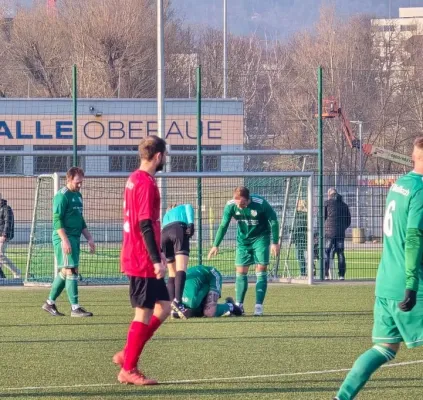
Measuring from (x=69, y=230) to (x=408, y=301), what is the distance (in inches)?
297

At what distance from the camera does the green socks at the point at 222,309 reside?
14125 millimetres

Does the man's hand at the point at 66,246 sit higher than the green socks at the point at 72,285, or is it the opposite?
the man's hand at the point at 66,246

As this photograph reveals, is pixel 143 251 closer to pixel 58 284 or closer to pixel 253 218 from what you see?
pixel 253 218

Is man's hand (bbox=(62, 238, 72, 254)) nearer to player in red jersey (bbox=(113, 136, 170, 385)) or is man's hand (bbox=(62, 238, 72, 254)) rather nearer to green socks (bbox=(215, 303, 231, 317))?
green socks (bbox=(215, 303, 231, 317))

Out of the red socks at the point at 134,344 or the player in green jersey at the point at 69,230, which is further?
the player in green jersey at the point at 69,230

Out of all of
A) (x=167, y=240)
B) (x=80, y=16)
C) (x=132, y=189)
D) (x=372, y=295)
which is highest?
(x=80, y=16)

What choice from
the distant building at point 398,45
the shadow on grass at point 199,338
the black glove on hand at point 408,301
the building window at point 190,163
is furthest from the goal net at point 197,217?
the distant building at point 398,45

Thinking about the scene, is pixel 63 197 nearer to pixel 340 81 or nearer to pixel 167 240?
pixel 167 240

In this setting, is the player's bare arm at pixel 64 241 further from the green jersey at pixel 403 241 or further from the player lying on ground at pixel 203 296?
the green jersey at pixel 403 241

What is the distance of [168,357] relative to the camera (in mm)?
10398

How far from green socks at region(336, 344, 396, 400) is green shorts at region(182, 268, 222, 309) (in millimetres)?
6795

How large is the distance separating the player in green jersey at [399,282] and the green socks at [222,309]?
22.4 ft

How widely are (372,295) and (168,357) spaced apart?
25.8 feet

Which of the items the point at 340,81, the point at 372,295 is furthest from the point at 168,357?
the point at 340,81
